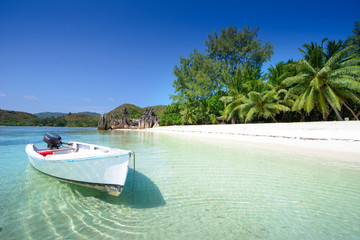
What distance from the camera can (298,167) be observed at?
511 cm

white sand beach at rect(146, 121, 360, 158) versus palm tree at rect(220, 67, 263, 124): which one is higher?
palm tree at rect(220, 67, 263, 124)

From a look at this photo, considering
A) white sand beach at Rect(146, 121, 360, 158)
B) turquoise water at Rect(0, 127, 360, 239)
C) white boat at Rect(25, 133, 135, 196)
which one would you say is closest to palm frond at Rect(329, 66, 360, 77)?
white sand beach at Rect(146, 121, 360, 158)

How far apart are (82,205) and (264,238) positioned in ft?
9.13

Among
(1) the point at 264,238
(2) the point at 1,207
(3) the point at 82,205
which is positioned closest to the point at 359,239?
(1) the point at 264,238

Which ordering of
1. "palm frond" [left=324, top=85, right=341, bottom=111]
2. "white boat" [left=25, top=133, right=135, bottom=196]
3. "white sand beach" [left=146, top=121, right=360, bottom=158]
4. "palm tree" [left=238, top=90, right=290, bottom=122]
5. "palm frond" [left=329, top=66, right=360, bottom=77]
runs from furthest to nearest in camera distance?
"palm tree" [left=238, top=90, right=290, bottom=122], "palm frond" [left=324, top=85, right=341, bottom=111], "palm frond" [left=329, top=66, right=360, bottom=77], "white sand beach" [left=146, top=121, right=360, bottom=158], "white boat" [left=25, top=133, right=135, bottom=196]

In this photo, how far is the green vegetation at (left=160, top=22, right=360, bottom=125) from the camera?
12.8 m

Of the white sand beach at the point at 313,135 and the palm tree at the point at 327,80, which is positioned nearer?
the white sand beach at the point at 313,135

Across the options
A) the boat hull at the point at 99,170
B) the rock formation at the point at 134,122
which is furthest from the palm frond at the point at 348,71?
the rock formation at the point at 134,122

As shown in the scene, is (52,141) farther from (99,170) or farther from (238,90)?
(238,90)

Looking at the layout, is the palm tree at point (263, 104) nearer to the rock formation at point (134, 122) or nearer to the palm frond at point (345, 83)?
the palm frond at point (345, 83)

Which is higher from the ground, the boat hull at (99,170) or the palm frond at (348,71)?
the palm frond at (348,71)

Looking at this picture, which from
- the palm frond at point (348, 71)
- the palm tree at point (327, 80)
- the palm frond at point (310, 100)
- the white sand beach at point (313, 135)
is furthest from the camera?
the palm frond at point (310, 100)

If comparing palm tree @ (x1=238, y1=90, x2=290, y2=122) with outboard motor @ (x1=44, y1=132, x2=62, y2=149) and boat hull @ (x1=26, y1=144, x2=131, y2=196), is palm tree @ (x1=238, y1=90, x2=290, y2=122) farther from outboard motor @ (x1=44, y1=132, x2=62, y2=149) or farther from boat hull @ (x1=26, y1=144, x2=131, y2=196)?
boat hull @ (x1=26, y1=144, x2=131, y2=196)

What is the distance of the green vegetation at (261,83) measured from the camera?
1284 centimetres
